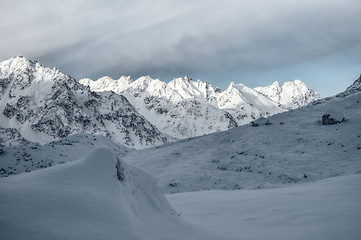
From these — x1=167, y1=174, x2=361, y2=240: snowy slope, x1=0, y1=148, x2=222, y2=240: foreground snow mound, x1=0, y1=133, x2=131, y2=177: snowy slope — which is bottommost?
x1=167, y1=174, x2=361, y2=240: snowy slope

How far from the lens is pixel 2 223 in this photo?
12.5 ft

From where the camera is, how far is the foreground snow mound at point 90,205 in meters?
4.07

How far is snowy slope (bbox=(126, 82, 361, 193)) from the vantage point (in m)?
18.8

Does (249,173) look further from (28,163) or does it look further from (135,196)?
(28,163)

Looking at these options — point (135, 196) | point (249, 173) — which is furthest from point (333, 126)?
point (135, 196)

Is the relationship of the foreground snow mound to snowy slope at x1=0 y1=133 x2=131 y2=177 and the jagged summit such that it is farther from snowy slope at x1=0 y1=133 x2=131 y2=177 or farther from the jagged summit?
the jagged summit

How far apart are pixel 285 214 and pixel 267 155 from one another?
1542 centimetres

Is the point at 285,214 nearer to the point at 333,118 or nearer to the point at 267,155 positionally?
the point at 267,155

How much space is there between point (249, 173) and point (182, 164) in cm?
594

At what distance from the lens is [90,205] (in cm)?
502

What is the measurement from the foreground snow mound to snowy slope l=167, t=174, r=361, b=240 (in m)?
1.50

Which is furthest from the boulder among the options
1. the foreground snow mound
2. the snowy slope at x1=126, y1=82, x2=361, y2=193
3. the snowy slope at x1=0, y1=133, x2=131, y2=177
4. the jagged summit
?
the snowy slope at x1=0, y1=133, x2=131, y2=177

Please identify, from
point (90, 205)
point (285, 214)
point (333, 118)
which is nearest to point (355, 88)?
point (333, 118)

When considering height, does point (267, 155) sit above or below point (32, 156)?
below
